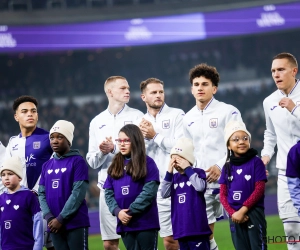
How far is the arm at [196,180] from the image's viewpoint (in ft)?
22.3

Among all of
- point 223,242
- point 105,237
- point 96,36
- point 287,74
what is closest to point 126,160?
point 105,237

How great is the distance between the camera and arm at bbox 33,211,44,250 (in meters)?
7.06

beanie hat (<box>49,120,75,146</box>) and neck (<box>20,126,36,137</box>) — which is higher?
neck (<box>20,126,36,137</box>)

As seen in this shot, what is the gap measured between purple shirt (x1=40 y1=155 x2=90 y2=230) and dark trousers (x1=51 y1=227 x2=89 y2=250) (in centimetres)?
10

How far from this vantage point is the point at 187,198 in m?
6.92

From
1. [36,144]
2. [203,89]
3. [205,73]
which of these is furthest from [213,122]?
[36,144]

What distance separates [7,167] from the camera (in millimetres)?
7484

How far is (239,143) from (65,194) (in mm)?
1977

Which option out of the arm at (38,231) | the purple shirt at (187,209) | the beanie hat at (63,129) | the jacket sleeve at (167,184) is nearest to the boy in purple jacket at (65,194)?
the beanie hat at (63,129)

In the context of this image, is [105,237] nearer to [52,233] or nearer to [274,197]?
[52,233]

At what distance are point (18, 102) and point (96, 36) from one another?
14.7m

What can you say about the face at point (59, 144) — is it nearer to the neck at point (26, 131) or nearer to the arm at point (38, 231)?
the arm at point (38, 231)

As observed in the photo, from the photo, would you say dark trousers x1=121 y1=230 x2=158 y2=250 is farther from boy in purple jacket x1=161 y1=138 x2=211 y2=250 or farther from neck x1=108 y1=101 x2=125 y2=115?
neck x1=108 y1=101 x2=125 y2=115

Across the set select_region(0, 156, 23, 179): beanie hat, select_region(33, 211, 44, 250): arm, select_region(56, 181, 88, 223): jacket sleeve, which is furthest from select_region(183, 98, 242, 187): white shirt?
select_region(0, 156, 23, 179): beanie hat
